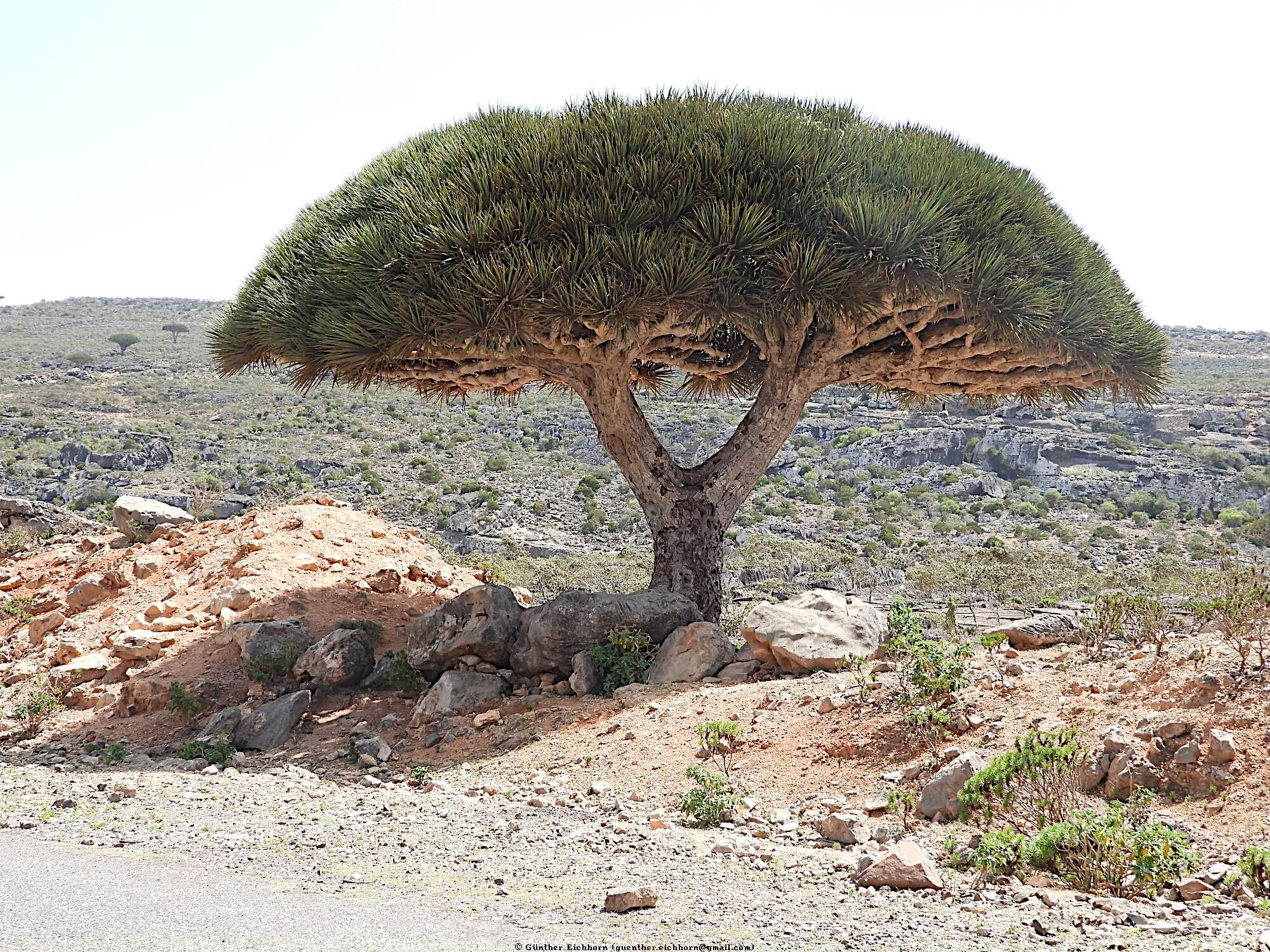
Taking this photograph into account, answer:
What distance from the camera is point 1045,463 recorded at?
151ft

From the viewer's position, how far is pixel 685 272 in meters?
8.58

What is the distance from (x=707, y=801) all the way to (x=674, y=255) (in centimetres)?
443

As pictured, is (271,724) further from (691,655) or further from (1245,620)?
(1245,620)

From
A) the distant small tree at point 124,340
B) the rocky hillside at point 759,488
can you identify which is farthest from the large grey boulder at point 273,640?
the distant small tree at point 124,340

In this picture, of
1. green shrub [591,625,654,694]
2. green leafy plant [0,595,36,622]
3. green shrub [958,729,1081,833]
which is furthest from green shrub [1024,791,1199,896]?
green leafy plant [0,595,36,622]

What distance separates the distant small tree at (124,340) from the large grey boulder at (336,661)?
5882 cm

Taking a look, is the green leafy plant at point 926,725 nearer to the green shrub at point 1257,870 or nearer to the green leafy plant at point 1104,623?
the green leafy plant at point 1104,623

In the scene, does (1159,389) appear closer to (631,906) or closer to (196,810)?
(631,906)

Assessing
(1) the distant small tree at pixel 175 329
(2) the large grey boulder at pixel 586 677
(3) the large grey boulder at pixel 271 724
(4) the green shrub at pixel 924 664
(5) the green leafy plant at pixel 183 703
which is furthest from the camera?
(1) the distant small tree at pixel 175 329

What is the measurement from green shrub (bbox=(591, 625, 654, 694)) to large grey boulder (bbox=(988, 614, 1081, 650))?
3197mm

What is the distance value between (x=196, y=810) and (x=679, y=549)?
5.37 meters

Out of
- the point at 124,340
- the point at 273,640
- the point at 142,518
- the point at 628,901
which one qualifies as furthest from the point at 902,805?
the point at 124,340

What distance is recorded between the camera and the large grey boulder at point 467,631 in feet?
31.3

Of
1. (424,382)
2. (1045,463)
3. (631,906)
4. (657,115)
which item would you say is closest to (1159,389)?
(657,115)
